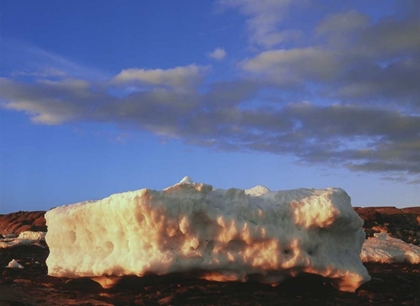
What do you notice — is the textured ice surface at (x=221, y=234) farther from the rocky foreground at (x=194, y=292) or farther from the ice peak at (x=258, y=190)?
the ice peak at (x=258, y=190)

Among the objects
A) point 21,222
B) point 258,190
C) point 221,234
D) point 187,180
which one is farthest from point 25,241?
point 21,222

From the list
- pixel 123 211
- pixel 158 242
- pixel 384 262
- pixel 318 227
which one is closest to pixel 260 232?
pixel 318 227

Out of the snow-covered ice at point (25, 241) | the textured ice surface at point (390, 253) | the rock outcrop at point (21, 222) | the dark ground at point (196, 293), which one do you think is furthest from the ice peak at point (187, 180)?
the rock outcrop at point (21, 222)

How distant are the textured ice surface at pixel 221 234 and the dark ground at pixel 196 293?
27 cm

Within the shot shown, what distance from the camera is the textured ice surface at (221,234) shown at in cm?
809

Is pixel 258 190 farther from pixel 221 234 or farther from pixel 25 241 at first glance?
pixel 25 241

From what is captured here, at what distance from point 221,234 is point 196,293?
3.75 ft

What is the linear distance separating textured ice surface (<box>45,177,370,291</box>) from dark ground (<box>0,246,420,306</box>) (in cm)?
27

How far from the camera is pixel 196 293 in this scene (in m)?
8.24

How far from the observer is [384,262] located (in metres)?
13.9

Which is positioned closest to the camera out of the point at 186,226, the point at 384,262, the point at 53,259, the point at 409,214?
the point at 186,226

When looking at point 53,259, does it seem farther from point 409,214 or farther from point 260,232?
point 409,214

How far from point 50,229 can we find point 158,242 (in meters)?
3.09

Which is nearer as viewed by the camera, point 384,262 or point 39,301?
point 39,301
